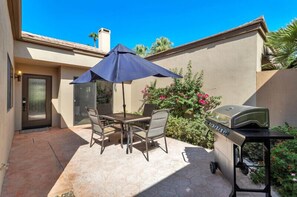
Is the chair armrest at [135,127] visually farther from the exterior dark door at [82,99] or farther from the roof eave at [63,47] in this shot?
the roof eave at [63,47]

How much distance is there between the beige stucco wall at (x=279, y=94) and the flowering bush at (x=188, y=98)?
134 centimetres

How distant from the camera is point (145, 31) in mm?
16422

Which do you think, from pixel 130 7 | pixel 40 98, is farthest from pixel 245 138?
pixel 130 7

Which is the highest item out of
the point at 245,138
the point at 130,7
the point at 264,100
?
the point at 130,7

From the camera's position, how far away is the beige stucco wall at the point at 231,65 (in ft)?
15.4

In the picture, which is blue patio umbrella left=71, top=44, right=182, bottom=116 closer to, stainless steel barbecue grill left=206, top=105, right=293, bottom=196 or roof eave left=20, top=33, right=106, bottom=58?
stainless steel barbecue grill left=206, top=105, right=293, bottom=196

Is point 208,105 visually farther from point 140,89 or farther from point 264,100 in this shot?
point 140,89

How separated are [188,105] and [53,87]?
6122 mm

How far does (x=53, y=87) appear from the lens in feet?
23.7

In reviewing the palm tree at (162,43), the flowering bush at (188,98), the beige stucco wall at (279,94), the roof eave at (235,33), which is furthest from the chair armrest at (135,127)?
the palm tree at (162,43)

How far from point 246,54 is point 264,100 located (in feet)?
4.85

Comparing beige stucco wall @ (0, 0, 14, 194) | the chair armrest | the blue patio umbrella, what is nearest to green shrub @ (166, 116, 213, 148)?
the chair armrest

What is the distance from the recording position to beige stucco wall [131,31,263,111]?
185 inches

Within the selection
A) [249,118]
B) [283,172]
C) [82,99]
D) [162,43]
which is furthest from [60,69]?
[162,43]
